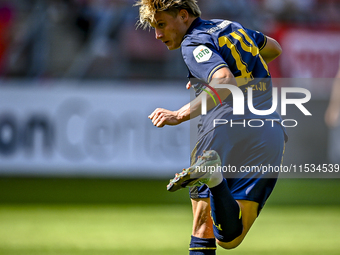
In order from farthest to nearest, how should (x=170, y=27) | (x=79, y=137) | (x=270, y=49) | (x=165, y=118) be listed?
(x=79, y=137), (x=270, y=49), (x=170, y=27), (x=165, y=118)

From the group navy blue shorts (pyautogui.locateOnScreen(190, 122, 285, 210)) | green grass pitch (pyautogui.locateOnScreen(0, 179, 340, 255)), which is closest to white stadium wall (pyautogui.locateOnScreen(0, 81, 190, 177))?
green grass pitch (pyautogui.locateOnScreen(0, 179, 340, 255))

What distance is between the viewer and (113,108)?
9.60 m

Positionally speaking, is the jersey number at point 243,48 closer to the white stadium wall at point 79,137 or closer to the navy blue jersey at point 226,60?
A: the navy blue jersey at point 226,60

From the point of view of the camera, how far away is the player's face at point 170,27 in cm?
351

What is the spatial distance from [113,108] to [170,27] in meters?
6.17

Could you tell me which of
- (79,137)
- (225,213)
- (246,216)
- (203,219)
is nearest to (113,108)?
(79,137)

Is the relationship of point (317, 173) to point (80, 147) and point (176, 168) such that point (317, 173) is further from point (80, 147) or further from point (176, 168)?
point (80, 147)

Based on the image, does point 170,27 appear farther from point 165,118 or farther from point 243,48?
point 165,118

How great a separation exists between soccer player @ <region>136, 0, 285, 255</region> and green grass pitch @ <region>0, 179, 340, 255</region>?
2.02m

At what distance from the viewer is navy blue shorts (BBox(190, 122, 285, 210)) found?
3.62 m

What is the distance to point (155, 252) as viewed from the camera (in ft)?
17.9

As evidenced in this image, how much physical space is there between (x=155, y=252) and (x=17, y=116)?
16.2ft

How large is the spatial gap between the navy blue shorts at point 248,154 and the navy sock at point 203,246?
43cm

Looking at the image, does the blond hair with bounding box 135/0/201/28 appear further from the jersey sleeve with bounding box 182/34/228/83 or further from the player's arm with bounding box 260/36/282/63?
the player's arm with bounding box 260/36/282/63
